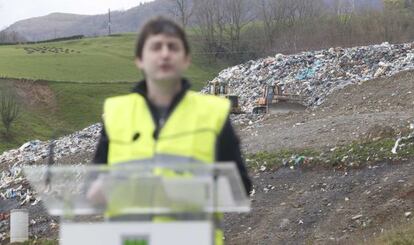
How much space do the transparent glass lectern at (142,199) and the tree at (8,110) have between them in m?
45.0

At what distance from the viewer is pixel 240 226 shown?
12.8 meters

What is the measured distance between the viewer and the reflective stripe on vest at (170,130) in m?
2.60

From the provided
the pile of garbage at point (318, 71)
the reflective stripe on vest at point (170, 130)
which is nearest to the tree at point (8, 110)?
the pile of garbage at point (318, 71)

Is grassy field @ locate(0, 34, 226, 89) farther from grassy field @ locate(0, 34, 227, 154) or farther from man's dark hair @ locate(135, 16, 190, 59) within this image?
man's dark hair @ locate(135, 16, 190, 59)

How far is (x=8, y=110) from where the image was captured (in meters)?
49.0

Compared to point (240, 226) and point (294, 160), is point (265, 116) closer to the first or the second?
point (294, 160)

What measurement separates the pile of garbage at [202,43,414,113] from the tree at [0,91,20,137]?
16850 mm

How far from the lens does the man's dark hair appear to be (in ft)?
9.02

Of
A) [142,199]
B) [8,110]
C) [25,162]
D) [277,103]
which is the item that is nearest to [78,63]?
[8,110]

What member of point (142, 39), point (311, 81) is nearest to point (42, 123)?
point (311, 81)

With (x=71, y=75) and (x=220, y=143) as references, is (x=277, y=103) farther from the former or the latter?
(x=71, y=75)

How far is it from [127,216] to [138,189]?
0.09 meters

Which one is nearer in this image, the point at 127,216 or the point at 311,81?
the point at 127,216

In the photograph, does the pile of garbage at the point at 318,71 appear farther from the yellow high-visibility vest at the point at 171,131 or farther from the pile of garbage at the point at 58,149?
the yellow high-visibility vest at the point at 171,131
